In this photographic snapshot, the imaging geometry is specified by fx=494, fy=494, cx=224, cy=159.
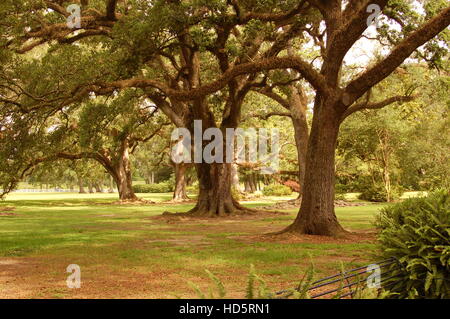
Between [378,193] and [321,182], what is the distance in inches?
945

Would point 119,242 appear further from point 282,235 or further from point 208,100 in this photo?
point 208,100

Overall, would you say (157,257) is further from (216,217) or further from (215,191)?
(215,191)

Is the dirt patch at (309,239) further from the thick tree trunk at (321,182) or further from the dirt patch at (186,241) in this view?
the dirt patch at (186,241)

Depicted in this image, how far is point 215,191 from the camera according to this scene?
25203mm

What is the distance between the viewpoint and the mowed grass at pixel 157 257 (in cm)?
854

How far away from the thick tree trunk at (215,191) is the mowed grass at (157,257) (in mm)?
4807

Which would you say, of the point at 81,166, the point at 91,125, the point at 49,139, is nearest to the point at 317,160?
the point at 91,125

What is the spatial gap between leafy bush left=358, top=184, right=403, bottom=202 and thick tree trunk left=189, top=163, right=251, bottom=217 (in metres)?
16.0

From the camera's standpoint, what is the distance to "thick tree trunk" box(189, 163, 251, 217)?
25.0m

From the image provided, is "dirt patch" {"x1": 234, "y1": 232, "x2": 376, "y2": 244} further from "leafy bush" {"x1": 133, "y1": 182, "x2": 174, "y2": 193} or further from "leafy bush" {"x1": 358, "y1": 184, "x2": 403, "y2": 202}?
"leafy bush" {"x1": 133, "y1": 182, "x2": 174, "y2": 193}

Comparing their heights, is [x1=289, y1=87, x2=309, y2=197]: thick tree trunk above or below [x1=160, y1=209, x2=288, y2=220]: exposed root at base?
above

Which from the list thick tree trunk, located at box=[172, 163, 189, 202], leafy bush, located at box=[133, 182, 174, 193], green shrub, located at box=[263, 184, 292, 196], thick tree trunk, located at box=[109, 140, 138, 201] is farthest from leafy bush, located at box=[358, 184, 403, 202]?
leafy bush, located at box=[133, 182, 174, 193]

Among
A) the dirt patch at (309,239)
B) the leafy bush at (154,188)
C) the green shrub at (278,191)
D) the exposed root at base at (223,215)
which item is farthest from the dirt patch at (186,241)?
the leafy bush at (154,188)

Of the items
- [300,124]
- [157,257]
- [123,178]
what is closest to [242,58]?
[157,257]
